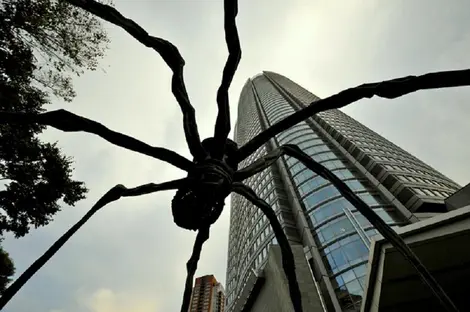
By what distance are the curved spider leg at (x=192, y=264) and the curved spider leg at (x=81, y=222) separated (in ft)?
1.53

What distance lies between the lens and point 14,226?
7.72m

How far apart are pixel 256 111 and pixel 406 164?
35605mm

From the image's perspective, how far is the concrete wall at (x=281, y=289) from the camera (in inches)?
301

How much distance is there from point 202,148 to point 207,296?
69940mm

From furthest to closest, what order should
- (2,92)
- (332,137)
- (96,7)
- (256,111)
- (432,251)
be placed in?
(256,111) < (332,137) < (2,92) < (432,251) < (96,7)

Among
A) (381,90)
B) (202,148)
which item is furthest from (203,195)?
(381,90)

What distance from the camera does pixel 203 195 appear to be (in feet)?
6.22

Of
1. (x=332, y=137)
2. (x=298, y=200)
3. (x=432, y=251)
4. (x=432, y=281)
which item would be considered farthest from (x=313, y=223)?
(x=432, y=281)

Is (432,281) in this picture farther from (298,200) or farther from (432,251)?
(298,200)

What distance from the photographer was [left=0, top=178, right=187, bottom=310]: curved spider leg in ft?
5.36

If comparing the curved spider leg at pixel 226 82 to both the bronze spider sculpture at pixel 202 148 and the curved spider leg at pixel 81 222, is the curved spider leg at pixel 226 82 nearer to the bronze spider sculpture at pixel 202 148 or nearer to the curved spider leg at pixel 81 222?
the bronze spider sculpture at pixel 202 148

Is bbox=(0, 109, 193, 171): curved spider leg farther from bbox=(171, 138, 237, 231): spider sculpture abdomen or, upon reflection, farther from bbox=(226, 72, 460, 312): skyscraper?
bbox=(226, 72, 460, 312): skyscraper

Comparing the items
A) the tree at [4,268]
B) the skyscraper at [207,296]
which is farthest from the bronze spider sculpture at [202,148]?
the skyscraper at [207,296]

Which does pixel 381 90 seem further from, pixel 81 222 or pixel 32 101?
pixel 32 101
